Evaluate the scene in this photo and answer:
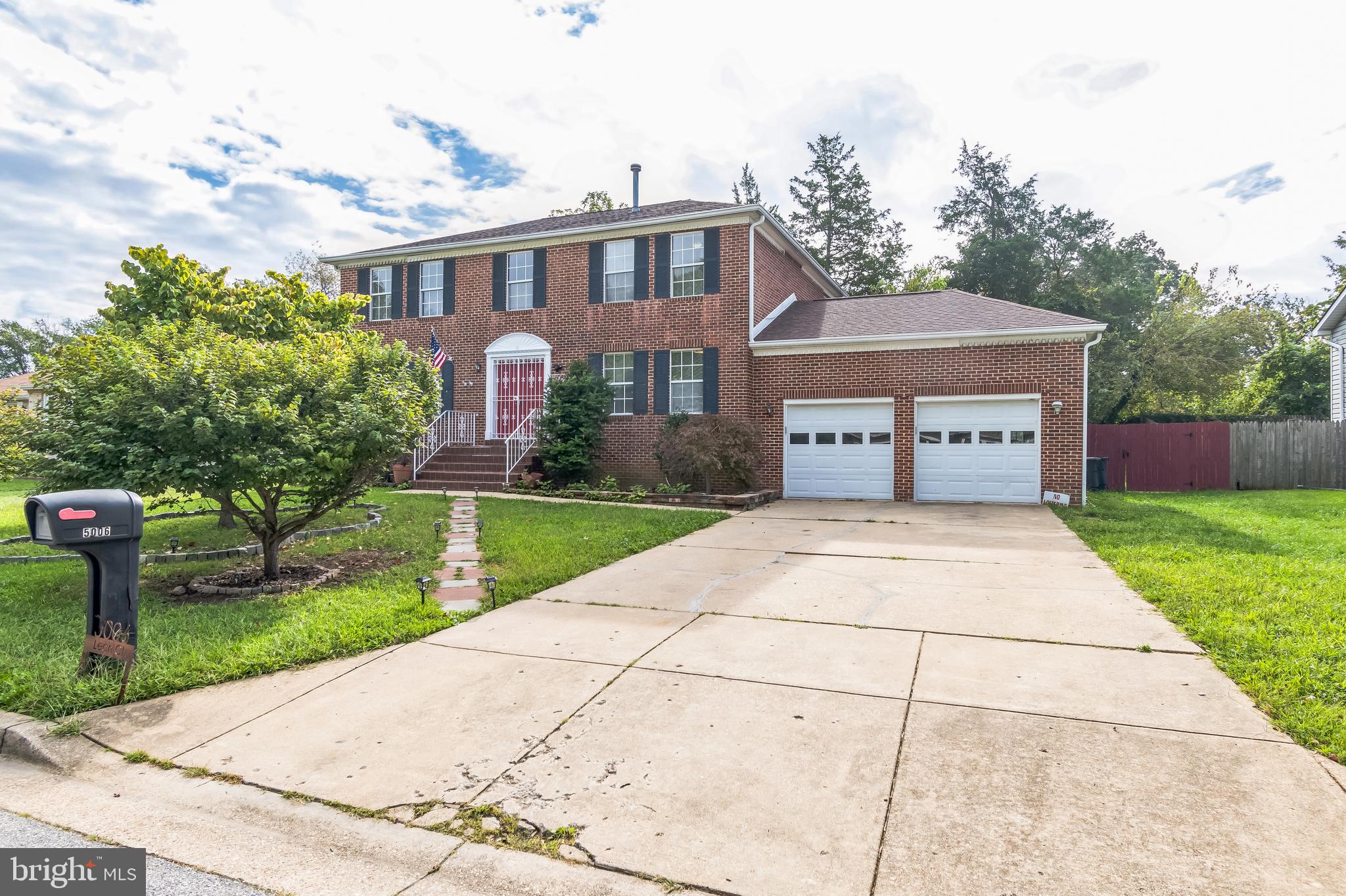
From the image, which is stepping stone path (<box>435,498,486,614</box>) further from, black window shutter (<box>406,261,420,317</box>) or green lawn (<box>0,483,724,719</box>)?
black window shutter (<box>406,261,420,317</box>)

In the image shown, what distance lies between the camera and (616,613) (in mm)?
5387

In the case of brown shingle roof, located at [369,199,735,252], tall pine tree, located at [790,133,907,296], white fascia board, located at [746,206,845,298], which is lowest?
white fascia board, located at [746,206,845,298]

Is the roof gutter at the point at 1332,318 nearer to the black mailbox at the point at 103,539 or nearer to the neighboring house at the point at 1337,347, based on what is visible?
the neighboring house at the point at 1337,347

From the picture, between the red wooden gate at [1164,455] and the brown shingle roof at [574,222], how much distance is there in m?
11.3

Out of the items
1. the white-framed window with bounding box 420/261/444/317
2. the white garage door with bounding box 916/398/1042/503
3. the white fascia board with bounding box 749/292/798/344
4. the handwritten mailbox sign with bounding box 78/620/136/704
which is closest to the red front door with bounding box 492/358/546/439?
the white-framed window with bounding box 420/261/444/317

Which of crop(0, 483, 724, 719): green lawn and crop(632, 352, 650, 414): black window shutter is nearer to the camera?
crop(0, 483, 724, 719): green lawn

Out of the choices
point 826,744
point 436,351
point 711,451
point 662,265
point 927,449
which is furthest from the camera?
point 436,351

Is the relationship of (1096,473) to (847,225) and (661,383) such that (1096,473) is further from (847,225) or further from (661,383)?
(847,225)

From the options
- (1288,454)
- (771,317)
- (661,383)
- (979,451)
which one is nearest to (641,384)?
(661,383)

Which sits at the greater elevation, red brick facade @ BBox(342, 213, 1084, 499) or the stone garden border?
red brick facade @ BBox(342, 213, 1084, 499)

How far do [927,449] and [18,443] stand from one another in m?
13.4

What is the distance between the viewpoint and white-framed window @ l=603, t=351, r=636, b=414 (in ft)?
51.6

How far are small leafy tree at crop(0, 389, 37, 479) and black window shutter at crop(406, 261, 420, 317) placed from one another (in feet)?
38.9

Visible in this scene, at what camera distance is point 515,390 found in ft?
55.4
